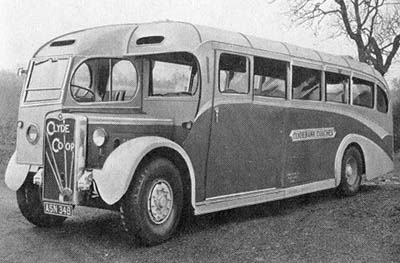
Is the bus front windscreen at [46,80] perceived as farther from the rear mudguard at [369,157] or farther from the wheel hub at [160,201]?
the rear mudguard at [369,157]

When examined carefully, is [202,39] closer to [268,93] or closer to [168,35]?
Result: [168,35]

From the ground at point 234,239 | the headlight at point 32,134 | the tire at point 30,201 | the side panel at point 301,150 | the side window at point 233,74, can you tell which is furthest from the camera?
the side panel at point 301,150

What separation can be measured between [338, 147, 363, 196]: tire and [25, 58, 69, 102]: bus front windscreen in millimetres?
5537

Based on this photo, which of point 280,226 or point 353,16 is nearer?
point 280,226

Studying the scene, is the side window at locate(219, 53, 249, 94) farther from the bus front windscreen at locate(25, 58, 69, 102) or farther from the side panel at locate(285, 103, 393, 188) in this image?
the bus front windscreen at locate(25, 58, 69, 102)

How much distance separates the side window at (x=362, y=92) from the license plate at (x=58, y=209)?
246 inches

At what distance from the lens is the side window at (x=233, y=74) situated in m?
7.63

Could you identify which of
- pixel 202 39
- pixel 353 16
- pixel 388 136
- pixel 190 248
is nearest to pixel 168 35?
pixel 202 39

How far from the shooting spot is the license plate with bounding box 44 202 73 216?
21.7 feet

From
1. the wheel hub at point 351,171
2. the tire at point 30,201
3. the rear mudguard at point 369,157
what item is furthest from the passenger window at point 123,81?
the wheel hub at point 351,171

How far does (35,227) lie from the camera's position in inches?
300

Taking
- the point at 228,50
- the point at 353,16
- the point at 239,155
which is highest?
the point at 353,16

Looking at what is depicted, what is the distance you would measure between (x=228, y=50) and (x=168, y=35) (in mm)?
843

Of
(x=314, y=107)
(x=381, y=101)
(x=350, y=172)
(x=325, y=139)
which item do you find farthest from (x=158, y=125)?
(x=381, y=101)
